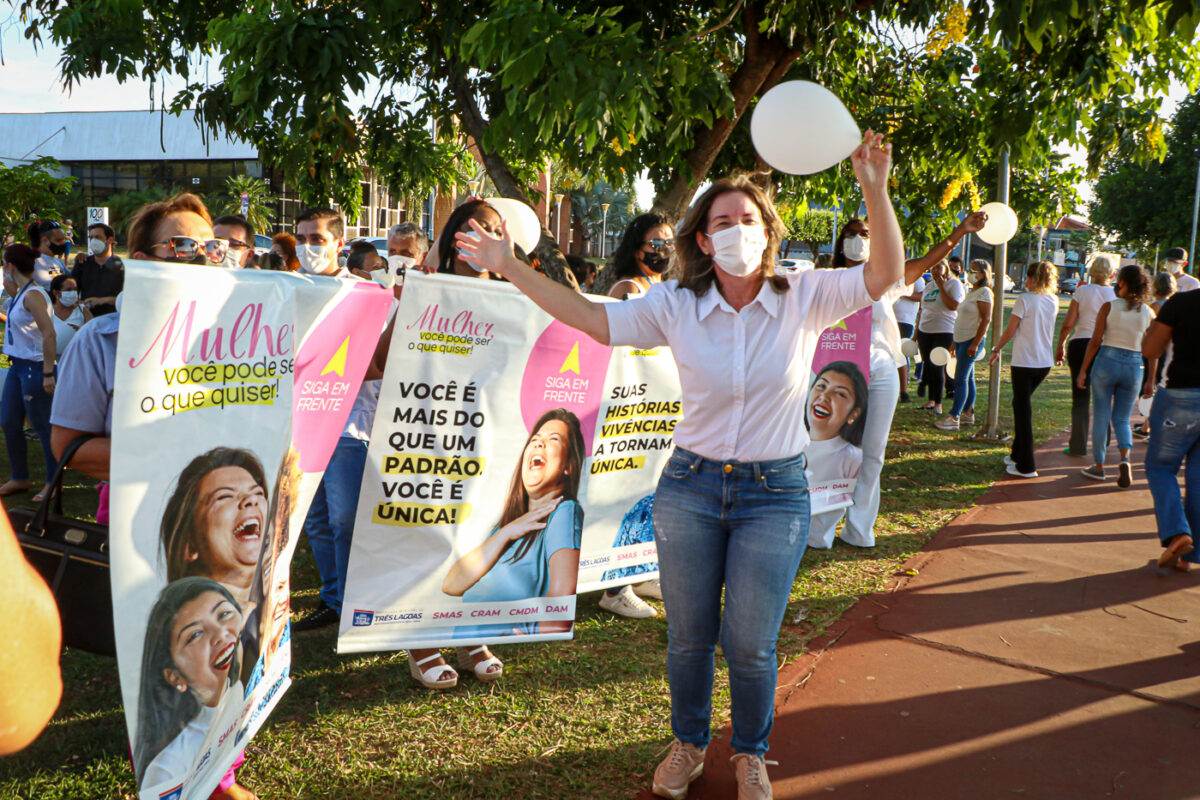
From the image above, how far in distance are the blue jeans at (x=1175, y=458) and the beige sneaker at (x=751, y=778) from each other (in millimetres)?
3933

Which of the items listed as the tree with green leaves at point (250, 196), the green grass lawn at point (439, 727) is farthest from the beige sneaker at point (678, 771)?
the tree with green leaves at point (250, 196)

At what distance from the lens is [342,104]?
19.7 feet

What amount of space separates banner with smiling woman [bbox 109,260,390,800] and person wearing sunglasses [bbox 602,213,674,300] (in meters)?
2.06

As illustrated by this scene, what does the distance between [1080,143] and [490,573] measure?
20.2 ft

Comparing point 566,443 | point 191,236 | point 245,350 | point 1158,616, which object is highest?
point 191,236

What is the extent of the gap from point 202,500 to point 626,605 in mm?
2751

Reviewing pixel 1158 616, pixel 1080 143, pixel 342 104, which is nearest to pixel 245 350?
pixel 342 104

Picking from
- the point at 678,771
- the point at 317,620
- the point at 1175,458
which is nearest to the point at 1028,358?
the point at 1175,458

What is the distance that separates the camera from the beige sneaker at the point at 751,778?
2908 millimetres

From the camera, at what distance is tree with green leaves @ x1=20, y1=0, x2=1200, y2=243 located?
15.7ft

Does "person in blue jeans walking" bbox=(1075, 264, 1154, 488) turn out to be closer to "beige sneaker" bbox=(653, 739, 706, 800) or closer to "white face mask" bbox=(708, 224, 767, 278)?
"white face mask" bbox=(708, 224, 767, 278)

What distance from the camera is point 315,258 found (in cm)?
456

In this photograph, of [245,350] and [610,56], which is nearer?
[245,350]

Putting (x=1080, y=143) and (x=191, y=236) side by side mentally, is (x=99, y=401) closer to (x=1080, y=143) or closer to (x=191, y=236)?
(x=191, y=236)
